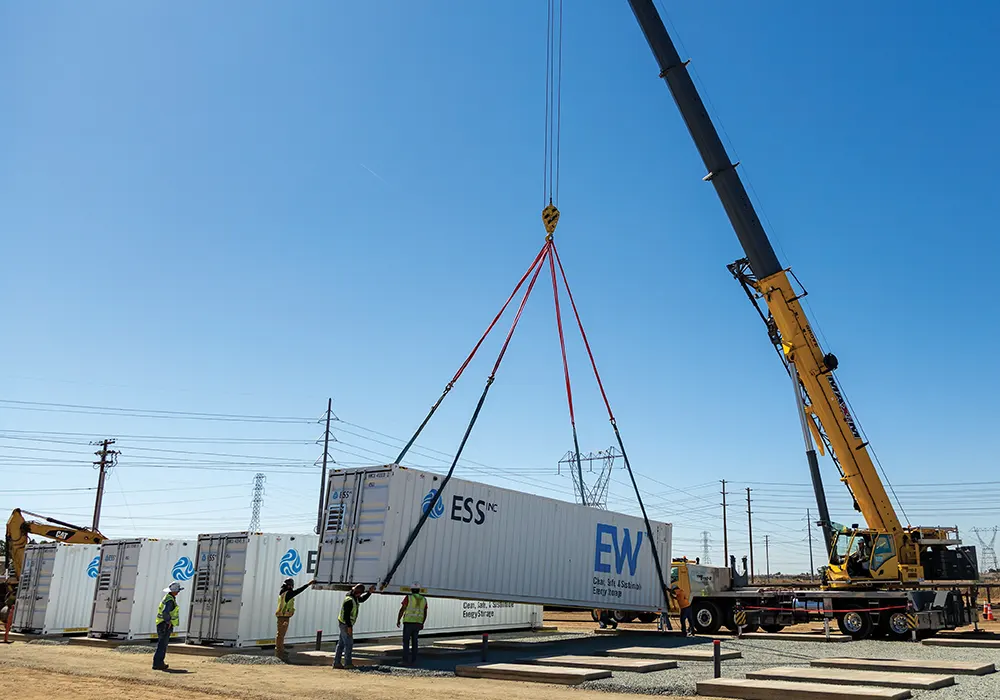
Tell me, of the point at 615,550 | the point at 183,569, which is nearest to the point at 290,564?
the point at 183,569

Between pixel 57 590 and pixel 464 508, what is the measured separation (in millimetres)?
14078

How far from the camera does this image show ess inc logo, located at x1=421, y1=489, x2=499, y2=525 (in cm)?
1631

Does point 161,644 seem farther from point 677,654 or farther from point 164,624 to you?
point 677,654

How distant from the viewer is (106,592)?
2166 centimetres

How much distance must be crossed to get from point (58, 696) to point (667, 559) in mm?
16714

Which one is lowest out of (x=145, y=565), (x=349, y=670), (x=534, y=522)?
(x=349, y=670)

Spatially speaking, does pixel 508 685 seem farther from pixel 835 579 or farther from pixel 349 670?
pixel 835 579

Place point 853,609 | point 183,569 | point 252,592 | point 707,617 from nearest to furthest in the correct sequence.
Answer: point 252,592 < point 183,569 < point 853,609 < point 707,617

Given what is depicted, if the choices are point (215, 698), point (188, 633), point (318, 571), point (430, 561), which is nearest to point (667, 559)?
point (430, 561)

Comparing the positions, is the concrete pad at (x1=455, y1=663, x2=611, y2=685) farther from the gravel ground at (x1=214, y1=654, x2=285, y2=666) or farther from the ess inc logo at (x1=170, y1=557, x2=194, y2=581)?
the ess inc logo at (x1=170, y1=557, x2=194, y2=581)

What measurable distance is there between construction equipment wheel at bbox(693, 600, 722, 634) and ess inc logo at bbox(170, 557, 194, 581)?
588 inches

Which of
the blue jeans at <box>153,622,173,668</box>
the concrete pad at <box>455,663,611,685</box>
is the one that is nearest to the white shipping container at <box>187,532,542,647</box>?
the blue jeans at <box>153,622,173,668</box>

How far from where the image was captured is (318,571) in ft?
53.2

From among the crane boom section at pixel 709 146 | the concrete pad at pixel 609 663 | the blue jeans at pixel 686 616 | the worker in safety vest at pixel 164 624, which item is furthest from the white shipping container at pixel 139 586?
the crane boom section at pixel 709 146
